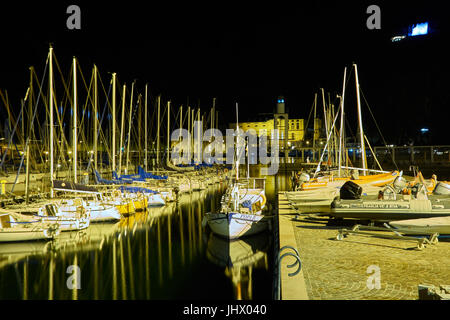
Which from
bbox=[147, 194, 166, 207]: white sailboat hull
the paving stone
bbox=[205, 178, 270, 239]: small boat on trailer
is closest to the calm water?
bbox=[205, 178, 270, 239]: small boat on trailer

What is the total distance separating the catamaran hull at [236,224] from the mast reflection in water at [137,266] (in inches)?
18.8

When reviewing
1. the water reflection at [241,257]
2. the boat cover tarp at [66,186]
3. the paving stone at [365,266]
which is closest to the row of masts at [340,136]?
the water reflection at [241,257]

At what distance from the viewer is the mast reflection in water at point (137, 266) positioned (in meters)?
14.2

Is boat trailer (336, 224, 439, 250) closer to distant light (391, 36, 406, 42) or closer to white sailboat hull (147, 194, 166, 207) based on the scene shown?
white sailboat hull (147, 194, 166, 207)

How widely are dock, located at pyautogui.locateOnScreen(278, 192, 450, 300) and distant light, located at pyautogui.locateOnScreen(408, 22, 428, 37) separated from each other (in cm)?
13030

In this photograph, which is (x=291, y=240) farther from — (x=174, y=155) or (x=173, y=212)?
(x=174, y=155)

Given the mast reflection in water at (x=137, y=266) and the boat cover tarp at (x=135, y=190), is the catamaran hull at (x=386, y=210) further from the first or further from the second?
the boat cover tarp at (x=135, y=190)

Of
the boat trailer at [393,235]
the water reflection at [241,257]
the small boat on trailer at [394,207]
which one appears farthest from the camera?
the small boat on trailer at [394,207]

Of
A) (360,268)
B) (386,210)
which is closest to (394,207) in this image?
(386,210)

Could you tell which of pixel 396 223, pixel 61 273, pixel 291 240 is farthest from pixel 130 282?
pixel 396 223

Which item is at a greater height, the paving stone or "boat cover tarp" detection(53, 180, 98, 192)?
"boat cover tarp" detection(53, 180, 98, 192)

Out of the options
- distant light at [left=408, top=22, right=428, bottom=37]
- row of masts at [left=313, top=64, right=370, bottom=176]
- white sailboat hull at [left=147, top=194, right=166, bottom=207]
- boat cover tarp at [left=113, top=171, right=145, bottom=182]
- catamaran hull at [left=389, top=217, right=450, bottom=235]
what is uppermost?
distant light at [left=408, top=22, right=428, bottom=37]

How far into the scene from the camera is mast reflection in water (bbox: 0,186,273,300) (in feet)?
46.5

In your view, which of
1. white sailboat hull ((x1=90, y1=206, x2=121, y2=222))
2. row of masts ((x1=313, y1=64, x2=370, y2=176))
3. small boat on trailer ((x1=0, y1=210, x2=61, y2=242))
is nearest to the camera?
small boat on trailer ((x1=0, y1=210, x2=61, y2=242))
